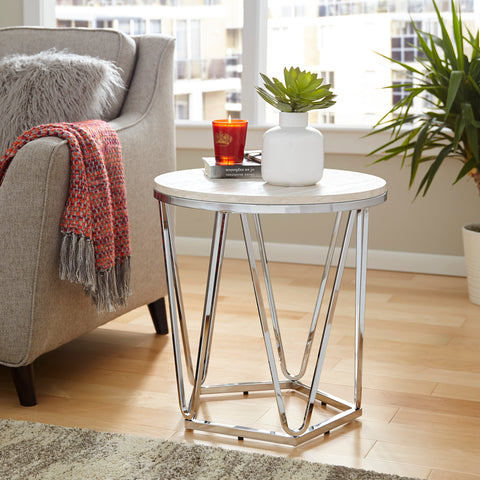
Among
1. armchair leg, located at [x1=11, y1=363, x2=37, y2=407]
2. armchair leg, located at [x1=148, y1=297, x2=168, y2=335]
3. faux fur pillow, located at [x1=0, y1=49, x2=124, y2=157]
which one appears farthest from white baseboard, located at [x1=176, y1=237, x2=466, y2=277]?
armchair leg, located at [x1=11, y1=363, x2=37, y2=407]

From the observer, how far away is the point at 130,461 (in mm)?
1647

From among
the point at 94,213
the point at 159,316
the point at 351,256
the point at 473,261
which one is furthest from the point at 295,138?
the point at 351,256

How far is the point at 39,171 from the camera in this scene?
186 centimetres

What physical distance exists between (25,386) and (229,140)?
2.54 ft

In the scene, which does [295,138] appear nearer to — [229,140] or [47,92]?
[229,140]

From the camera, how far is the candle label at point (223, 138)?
180cm

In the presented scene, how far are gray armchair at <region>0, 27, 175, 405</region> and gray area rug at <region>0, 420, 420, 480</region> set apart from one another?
0.87 feet

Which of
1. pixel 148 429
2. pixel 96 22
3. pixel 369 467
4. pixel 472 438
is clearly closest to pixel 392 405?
pixel 472 438

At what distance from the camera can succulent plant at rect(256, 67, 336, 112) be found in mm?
1684

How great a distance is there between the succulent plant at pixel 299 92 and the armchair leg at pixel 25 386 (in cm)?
87

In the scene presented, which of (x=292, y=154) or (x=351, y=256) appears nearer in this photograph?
(x=292, y=154)

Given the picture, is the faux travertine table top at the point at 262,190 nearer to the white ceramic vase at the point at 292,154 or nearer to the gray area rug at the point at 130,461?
the white ceramic vase at the point at 292,154

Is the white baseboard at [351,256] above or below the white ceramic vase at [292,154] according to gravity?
below

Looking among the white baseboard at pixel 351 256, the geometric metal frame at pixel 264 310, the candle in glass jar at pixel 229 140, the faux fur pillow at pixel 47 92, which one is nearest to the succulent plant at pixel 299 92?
the candle in glass jar at pixel 229 140
